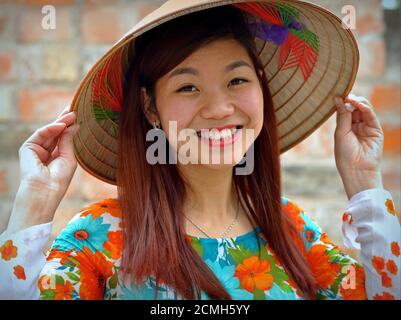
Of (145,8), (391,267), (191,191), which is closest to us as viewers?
(391,267)

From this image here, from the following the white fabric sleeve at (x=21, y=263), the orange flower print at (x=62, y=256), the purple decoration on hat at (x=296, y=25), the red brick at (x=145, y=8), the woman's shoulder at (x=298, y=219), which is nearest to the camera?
the white fabric sleeve at (x=21, y=263)

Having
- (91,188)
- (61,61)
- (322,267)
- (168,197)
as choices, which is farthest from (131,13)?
(322,267)

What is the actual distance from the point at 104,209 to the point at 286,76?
0.68 metres

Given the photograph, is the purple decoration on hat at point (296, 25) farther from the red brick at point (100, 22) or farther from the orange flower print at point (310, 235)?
the red brick at point (100, 22)

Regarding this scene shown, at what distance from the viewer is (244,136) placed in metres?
1.76

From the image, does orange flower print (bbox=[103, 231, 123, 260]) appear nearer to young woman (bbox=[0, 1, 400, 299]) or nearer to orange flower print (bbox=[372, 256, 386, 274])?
young woman (bbox=[0, 1, 400, 299])

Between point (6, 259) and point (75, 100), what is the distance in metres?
0.45

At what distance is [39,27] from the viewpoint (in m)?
2.65

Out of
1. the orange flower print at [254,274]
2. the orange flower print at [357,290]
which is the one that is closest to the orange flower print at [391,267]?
the orange flower print at [357,290]

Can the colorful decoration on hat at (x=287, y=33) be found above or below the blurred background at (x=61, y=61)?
below

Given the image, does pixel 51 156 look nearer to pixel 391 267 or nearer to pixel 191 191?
pixel 191 191

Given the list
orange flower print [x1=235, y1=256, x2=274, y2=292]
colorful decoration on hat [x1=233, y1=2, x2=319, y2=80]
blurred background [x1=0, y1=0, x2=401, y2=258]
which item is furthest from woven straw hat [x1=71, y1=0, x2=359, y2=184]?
blurred background [x1=0, y1=0, x2=401, y2=258]

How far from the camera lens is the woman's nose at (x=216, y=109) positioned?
1.70 meters

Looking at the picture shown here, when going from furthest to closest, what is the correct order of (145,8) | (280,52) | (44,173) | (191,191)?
1. (145,8)
2. (280,52)
3. (191,191)
4. (44,173)
